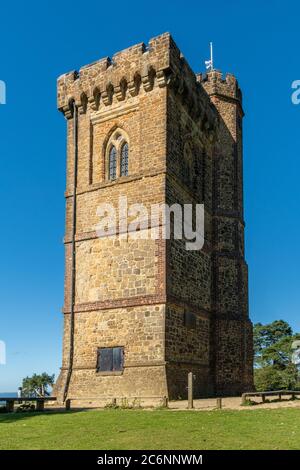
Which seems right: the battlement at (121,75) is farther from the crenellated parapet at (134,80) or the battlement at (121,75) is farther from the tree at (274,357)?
the tree at (274,357)

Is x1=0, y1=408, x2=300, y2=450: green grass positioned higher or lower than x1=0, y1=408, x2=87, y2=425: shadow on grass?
higher

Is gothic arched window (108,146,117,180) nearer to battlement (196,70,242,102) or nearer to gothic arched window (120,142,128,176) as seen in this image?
gothic arched window (120,142,128,176)

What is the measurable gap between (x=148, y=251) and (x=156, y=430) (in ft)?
31.3

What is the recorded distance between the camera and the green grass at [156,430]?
9828 mm

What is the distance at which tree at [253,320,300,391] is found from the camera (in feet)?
126

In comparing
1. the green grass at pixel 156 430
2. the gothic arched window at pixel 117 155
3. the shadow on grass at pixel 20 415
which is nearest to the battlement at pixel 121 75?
the gothic arched window at pixel 117 155

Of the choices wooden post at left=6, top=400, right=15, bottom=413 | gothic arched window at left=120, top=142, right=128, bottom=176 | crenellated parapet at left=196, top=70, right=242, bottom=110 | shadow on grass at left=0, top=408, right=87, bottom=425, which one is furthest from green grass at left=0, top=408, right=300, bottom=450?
crenellated parapet at left=196, top=70, right=242, bottom=110

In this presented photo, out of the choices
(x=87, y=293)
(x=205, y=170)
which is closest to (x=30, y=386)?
(x=87, y=293)

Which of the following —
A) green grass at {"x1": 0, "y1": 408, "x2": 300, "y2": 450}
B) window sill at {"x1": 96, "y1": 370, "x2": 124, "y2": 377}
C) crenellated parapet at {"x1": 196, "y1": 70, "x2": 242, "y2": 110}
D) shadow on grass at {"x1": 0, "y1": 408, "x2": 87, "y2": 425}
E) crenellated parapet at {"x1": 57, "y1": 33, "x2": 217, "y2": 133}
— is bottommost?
shadow on grass at {"x1": 0, "y1": 408, "x2": 87, "y2": 425}

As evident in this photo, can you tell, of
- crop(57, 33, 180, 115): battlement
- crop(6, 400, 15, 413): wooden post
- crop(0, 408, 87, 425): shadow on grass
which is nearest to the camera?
crop(0, 408, 87, 425): shadow on grass

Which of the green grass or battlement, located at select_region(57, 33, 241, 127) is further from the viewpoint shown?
battlement, located at select_region(57, 33, 241, 127)

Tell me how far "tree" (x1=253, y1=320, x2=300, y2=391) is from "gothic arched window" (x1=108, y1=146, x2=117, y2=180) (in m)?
21.0

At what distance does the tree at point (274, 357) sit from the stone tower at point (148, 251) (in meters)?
14.6

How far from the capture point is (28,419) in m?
14.9
